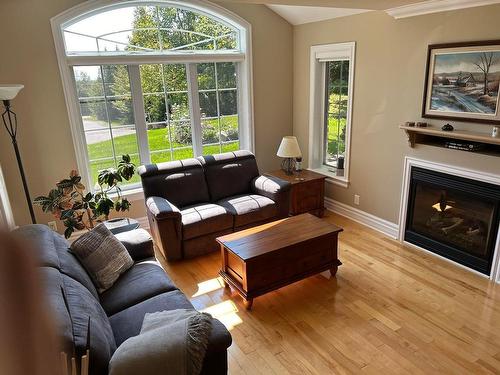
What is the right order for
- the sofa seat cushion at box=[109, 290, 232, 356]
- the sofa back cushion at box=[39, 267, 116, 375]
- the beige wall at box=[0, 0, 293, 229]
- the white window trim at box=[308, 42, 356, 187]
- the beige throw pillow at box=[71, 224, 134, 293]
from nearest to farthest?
the sofa back cushion at box=[39, 267, 116, 375], the sofa seat cushion at box=[109, 290, 232, 356], the beige throw pillow at box=[71, 224, 134, 293], the beige wall at box=[0, 0, 293, 229], the white window trim at box=[308, 42, 356, 187]

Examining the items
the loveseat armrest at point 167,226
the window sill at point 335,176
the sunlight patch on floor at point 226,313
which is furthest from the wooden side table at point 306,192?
the sunlight patch on floor at point 226,313

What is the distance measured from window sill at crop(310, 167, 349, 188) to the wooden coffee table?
4.56ft

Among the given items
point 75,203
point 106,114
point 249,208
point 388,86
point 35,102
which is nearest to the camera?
point 75,203

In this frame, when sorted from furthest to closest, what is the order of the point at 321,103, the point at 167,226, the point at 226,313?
the point at 321,103 → the point at 167,226 → the point at 226,313

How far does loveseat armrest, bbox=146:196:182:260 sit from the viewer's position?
11.6 feet

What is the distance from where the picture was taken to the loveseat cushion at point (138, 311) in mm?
2156

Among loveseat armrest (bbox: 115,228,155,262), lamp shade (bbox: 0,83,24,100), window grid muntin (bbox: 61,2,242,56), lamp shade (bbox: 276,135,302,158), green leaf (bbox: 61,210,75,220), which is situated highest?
window grid muntin (bbox: 61,2,242,56)

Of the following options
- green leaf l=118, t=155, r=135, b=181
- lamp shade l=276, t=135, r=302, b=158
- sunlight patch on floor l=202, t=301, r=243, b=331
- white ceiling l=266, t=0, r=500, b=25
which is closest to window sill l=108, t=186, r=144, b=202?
green leaf l=118, t=155, r=135, b=181

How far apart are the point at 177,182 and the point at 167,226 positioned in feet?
2.19

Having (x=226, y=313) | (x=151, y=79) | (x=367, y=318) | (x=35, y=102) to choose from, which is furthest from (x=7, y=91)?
(x=367, y=318)

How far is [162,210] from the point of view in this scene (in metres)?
3.53

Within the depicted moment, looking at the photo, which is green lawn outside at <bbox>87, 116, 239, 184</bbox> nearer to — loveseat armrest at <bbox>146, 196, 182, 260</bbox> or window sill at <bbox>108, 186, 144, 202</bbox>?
window sill at <bbox>108, 186, 144, 202</bbox>

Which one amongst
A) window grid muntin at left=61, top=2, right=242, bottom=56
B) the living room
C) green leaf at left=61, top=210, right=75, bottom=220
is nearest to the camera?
the living room

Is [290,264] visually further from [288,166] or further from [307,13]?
[307,13]
